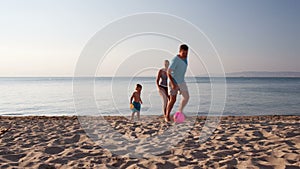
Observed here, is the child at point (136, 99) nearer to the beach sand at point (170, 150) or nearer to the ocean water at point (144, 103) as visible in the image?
the ocean water at point (144, 103)

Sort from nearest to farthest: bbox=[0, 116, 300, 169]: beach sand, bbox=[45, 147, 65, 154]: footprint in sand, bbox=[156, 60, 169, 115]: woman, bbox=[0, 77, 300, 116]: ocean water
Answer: bbox=[0, 116, 300, 169]: beach sand < bbox=[45, 147, 65, 154]: footprint in sand < bbox=[156, 60, 169, 115]: woman < bbox=[0, 77, 300, 116]: ocean water

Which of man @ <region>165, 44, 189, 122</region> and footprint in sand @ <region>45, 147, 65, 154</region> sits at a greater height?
man @ <region>165, 44, 189, 122</region>

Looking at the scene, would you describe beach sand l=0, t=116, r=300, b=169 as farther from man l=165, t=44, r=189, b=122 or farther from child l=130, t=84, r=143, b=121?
child l=130, t=84, r=143, b=121

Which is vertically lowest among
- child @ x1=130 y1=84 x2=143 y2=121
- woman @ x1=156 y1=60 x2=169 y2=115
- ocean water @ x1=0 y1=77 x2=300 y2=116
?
ocean water @ x1=0 y1=77 x2=300 y2=116

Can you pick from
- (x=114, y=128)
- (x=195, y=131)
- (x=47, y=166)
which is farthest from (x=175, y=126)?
(x=47, y=166)

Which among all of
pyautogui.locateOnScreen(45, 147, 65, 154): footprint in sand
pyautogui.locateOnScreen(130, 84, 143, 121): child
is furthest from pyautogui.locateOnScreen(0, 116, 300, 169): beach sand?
pyautogui.locateOnScreen(130, 84, 143, 121): child

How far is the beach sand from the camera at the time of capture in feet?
12.6

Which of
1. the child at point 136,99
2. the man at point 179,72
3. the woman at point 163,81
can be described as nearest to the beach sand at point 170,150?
the man at point 179,72

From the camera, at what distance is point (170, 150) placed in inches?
178

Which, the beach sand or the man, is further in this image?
the man

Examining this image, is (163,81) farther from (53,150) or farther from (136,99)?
(53,150)

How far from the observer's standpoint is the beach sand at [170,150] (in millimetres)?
3834

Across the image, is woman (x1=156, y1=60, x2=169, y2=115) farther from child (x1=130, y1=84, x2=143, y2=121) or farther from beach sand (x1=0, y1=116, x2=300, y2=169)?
beach sand (x1=0, y1=116, x2=300, y2=169)

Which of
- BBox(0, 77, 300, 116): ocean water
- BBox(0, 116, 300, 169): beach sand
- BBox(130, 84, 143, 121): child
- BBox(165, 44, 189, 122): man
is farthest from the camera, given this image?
BBox(0, 77, 300, 116): ocean water
